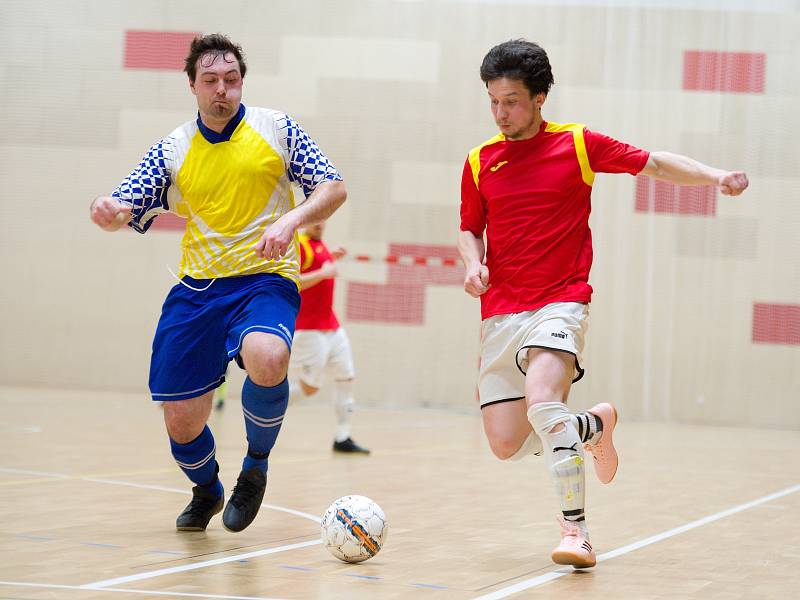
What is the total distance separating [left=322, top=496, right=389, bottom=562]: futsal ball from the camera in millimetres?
3797

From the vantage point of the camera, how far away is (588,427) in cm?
422

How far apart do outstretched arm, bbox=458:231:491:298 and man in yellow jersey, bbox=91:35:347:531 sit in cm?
52

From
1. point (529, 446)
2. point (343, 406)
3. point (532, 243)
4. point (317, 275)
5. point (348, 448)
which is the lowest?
point (348, 448)

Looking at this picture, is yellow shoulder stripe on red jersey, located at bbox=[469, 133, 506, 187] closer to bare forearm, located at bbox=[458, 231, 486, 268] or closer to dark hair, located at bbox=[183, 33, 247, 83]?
bare forearm, located at bbox=[458, 231, 486, 268]

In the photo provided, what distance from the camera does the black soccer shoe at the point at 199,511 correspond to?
14.4 ft

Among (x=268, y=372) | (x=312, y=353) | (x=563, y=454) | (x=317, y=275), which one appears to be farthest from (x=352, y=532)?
(x=312, y=353)

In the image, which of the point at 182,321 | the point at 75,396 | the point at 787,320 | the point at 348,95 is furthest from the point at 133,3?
the point at 182,321

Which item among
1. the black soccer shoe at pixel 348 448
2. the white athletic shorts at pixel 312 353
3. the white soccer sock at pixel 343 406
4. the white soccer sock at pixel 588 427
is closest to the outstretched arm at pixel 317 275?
the white athletic shorts at pixel 312 353

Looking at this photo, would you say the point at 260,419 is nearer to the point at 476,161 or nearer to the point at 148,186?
the point at 148,186

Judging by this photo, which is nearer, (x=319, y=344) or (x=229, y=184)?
(x=229, y=184)

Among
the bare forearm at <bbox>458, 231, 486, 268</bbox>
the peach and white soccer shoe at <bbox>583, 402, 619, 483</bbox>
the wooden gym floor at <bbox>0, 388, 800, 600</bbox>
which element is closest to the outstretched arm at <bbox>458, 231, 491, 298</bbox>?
the bare forearm at <bbox>458, 231, 486, 268</bbox>

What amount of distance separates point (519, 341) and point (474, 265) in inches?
12.9

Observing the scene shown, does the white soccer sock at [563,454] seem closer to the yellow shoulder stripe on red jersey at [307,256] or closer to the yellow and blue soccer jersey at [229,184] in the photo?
the yellow and blue soccer jersey at [229,184]

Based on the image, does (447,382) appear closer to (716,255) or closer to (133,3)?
(716,255)
